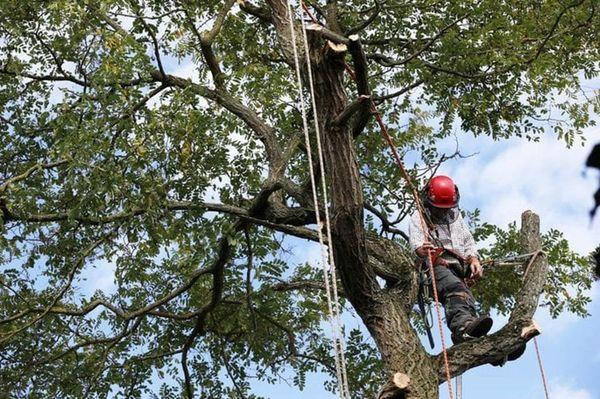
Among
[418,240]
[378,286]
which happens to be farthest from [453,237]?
[378,286]

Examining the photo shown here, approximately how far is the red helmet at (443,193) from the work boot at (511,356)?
1059 millimetres

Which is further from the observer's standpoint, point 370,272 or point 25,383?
point 25,383

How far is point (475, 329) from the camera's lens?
520 cm

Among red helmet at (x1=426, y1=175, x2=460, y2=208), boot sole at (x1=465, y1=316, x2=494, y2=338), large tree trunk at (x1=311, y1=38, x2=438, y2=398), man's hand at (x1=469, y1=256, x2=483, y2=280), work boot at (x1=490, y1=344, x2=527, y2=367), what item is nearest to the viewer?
large tree trunk at (x1=311, y1=38, x2=438, y2=398)

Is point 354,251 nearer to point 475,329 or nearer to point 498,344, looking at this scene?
point 475,329

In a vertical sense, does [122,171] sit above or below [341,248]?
above

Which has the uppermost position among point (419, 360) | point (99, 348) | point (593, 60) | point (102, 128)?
point (593, 60)

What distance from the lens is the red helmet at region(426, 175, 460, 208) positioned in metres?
5.65

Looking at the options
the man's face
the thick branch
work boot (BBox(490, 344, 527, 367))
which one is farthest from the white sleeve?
work boot (BBox(490, 344, 527, 367))

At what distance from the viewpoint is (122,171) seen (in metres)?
6.34

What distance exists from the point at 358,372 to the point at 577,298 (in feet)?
7.74

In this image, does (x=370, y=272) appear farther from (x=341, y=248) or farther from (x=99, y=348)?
(x=99, y=348)

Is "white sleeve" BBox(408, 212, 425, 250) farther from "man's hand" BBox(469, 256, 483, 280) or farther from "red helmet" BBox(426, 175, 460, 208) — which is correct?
"man's hand" BBox(469, 256, 483, 280)

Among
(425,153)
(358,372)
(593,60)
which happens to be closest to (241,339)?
A: (358,372)
